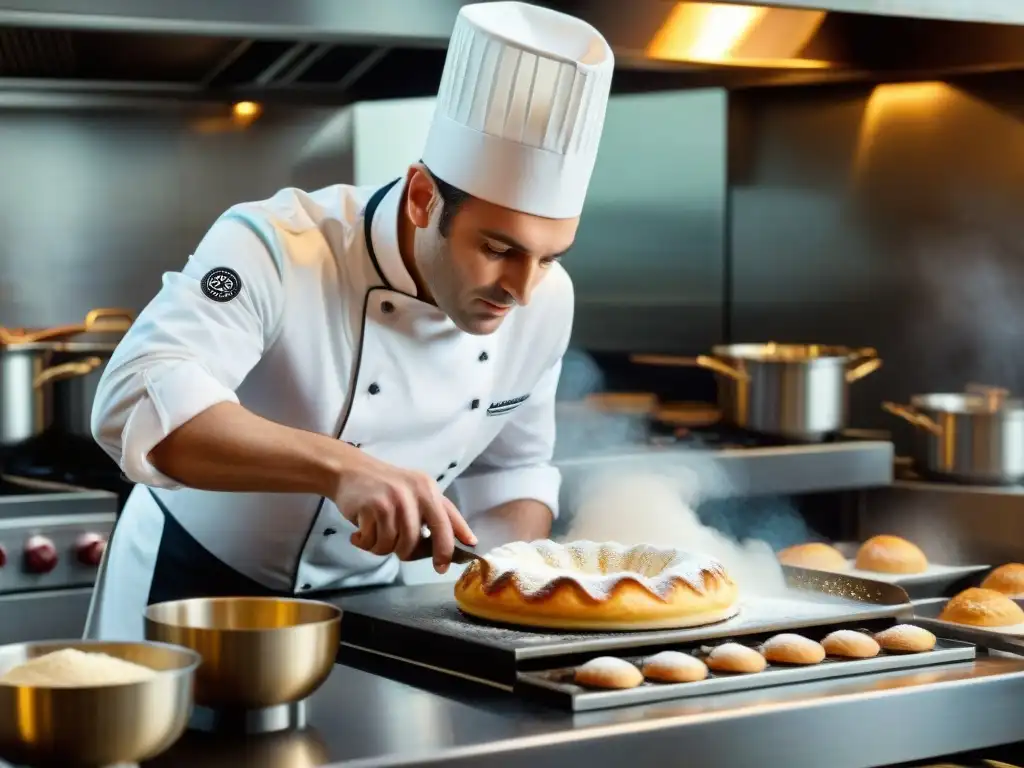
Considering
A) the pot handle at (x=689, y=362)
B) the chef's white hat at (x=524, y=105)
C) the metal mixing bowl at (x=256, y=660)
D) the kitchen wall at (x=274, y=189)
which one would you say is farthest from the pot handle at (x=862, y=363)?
the metal mixing bowl at (x=256, y=660)

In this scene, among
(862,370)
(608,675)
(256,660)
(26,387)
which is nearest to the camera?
(256,660)

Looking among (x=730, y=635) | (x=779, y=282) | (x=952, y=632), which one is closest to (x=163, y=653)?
(x=730, y=635)

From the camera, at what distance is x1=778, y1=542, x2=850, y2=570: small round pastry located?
8.56 feet

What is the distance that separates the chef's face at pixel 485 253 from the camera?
196 centimetres

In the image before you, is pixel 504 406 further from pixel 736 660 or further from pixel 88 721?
pixel 88 721

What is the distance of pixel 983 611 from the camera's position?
6.71 ft

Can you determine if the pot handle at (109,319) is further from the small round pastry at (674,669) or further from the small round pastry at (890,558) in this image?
the small round pastry at (674,669)

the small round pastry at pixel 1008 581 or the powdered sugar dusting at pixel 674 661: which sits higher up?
the powdered sugar dusting at pixel 674 661

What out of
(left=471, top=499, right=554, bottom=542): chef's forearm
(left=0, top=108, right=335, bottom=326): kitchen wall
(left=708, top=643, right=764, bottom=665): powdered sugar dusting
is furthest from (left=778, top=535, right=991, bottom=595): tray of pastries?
(left=0, top=108, right=335, bottom=326): kitchen wall

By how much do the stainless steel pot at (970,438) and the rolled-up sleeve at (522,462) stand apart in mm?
1302

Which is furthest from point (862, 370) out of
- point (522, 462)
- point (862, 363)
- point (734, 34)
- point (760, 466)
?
point (522, 462)

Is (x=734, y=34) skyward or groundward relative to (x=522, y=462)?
skyward

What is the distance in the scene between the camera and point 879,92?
3.94 metres

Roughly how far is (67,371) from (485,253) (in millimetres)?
1665
